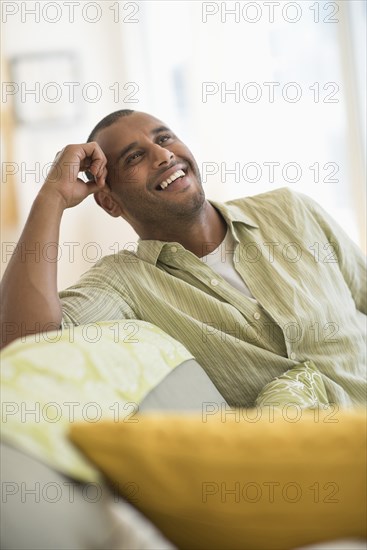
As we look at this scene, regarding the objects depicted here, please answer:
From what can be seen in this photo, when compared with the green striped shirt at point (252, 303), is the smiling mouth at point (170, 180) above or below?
above

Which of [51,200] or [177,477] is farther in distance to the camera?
[51,200]

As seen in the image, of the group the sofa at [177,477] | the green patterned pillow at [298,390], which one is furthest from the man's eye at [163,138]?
the sofa at [177,477]

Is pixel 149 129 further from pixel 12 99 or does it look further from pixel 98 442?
pixel 12 99

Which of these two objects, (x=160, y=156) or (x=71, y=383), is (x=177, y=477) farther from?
(x=160, y=156)

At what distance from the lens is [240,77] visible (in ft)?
9.69

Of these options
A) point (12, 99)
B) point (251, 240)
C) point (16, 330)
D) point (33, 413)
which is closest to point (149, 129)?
point (251, 240)

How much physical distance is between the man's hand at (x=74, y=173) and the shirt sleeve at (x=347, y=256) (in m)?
0.48

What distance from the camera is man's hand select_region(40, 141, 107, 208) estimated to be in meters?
1.56

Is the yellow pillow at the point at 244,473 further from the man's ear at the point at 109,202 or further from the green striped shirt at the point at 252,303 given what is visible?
the man's ear at the point at 109,202

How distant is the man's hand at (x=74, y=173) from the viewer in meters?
1.56

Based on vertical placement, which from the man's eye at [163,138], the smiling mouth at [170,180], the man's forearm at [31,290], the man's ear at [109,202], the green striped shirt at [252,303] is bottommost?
the green striped shirt at [252,303]

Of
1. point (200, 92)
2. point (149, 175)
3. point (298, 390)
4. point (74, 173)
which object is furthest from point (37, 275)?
point (200, 92)

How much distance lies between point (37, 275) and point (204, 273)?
0.37 metres

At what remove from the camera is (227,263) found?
5.38 ft
